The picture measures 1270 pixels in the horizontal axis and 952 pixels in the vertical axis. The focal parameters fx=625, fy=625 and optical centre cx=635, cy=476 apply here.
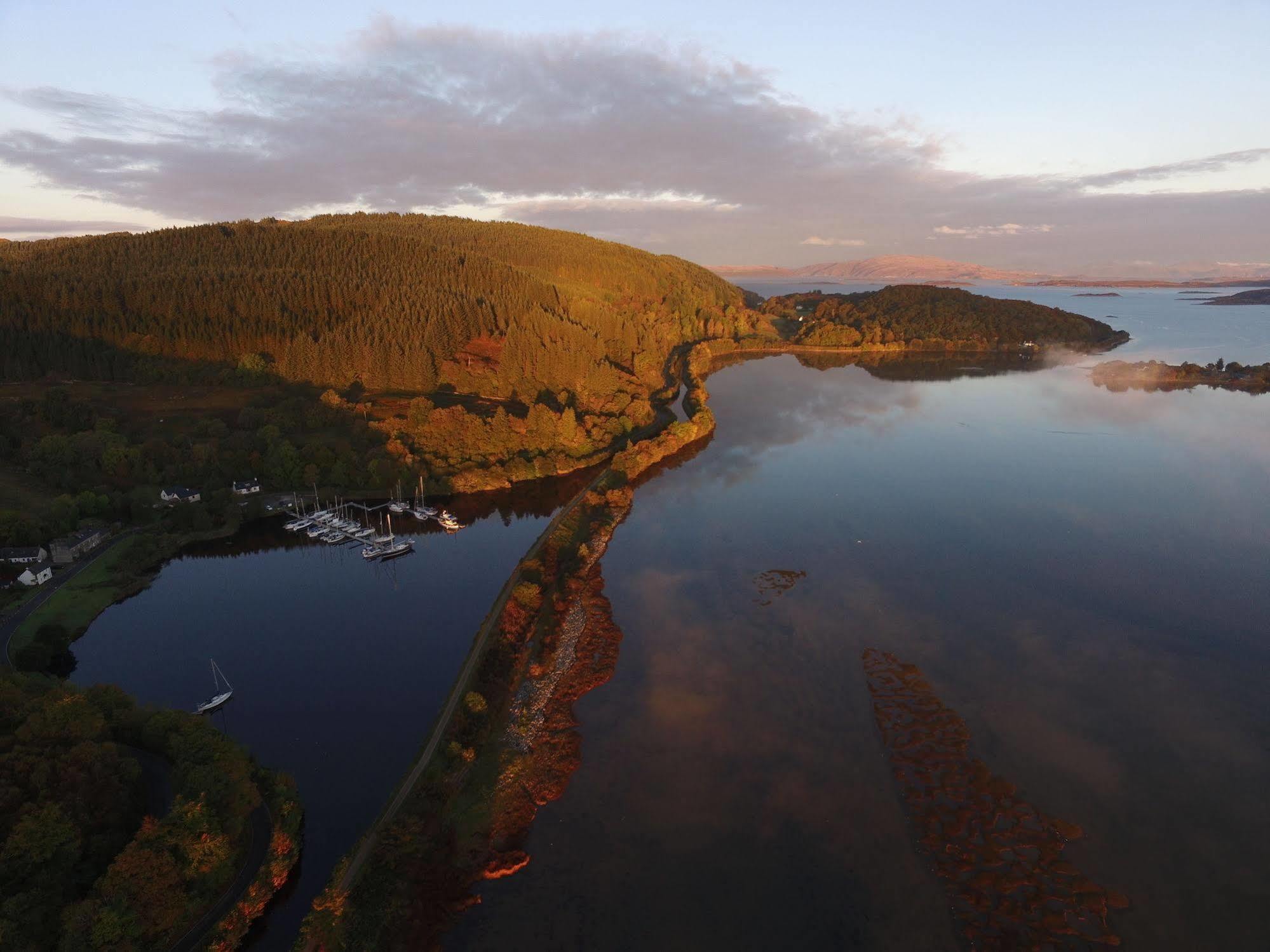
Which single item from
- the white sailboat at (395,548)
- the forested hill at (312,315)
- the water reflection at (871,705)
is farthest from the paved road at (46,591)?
the forested hill at (312,315)

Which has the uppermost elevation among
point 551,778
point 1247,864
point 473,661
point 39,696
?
point 39,696

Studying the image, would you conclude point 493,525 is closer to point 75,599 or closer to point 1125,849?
point 75,599

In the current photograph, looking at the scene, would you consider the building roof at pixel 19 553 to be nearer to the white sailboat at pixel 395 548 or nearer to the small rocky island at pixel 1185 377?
the white sailboat at pixel 395 548

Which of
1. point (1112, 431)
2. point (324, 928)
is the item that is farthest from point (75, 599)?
point (1112, 431)

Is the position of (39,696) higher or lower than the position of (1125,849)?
higher

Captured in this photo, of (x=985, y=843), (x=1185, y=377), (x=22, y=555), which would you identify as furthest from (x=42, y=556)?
(x=1185, y=377)

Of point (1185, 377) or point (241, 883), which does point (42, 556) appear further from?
point (1185, 377)
